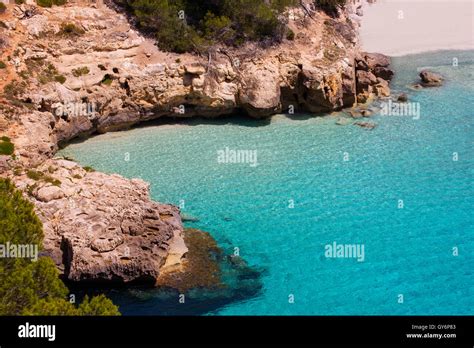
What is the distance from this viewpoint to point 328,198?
31.8 metres

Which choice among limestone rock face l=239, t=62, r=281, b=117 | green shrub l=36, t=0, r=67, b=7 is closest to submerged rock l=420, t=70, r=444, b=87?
limestone rock face l=239, t=62, r=281, b=117

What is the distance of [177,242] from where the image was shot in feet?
90.8

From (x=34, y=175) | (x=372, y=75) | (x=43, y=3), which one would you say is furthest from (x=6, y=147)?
(x=372, y=75)

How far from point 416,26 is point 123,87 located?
30.3m

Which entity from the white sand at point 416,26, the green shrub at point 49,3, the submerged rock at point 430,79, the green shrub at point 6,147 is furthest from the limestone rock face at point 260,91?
the green shrub at point 6,147

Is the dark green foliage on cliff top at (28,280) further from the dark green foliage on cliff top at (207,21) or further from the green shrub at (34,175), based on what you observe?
the dark green foliage on cliff top at (207,21)

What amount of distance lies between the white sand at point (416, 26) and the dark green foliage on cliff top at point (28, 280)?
122 feet

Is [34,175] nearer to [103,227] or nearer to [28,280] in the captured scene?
[103,227]

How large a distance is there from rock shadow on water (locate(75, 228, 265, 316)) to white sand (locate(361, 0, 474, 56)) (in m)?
30.4

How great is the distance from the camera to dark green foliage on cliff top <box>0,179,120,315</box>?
17.8 meters

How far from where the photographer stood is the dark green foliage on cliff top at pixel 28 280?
1778 cm

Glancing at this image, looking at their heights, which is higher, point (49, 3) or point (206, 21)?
point (49, 3)

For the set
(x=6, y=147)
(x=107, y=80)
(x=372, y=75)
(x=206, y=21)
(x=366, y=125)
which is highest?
(x=206, y=21)
